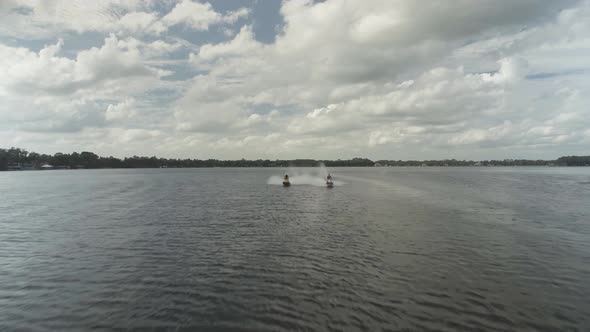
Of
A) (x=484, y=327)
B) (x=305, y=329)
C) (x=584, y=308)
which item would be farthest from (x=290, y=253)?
(x=584, y=308)

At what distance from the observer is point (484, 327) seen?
11.2 meters

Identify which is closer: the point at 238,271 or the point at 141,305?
the point at 141,305

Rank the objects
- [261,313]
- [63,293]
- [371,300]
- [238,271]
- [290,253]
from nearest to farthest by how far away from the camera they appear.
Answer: [261,313] < [371,300] < [63,293] < [238,271] < [290,253]

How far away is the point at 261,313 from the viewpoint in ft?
41.1

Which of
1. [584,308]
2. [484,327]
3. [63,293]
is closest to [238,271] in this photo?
[63,293]

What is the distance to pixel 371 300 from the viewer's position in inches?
530

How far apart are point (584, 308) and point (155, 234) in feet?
97.3

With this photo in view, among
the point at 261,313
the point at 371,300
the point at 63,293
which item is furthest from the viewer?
the point at 63,293

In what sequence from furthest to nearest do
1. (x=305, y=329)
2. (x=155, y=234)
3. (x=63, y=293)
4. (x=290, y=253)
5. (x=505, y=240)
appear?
(x=155, y=234)
(x=505, y=240)
(x=290, y=253)
(x=63, y=293)
(x=305, y=329)

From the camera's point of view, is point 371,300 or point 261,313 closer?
point 261,313

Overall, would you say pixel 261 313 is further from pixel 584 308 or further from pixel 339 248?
pixel 584 308

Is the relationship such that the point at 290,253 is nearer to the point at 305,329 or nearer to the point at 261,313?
the point at 261,313

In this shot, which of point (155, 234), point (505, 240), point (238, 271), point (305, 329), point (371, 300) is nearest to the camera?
point (305, 329)

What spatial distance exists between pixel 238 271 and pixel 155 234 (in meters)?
13.6
